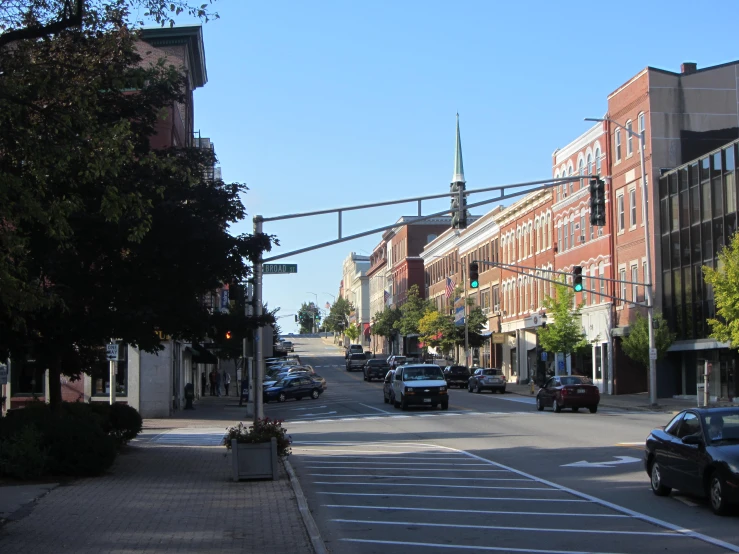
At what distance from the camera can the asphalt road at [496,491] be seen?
10.7 m

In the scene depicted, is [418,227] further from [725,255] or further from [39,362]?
[39,362]

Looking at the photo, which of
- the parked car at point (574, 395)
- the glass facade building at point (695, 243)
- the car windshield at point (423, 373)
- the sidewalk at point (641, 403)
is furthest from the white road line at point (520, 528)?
the glass facade building at point (695, 243)

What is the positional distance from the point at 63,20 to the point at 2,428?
8.82m

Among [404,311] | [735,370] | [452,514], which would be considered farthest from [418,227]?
[452,514]

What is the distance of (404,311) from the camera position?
101 m

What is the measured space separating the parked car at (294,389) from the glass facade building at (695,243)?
65.5 feet

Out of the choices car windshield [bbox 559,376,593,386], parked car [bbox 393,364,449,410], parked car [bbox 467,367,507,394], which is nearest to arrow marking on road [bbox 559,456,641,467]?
car windshield [bbox 559,376,593,386]

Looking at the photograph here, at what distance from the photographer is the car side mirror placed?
40.7 ft

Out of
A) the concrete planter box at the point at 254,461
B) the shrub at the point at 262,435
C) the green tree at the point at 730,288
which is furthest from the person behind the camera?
the green tree at the point at 730,288

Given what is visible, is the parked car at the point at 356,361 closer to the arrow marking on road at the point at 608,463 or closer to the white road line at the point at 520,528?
the arrow marking on road at the point at 608,463

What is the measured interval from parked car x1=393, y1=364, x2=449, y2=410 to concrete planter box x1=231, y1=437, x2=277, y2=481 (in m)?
23.4

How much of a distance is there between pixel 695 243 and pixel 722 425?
116 feet

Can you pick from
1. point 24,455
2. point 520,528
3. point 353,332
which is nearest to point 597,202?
point 520,528

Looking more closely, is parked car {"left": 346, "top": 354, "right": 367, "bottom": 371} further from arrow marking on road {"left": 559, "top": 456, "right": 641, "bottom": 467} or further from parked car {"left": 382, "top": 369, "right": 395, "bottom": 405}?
arrow marking on road {"left": 559, "top": 456, "right": 641, "bottom": 467}
